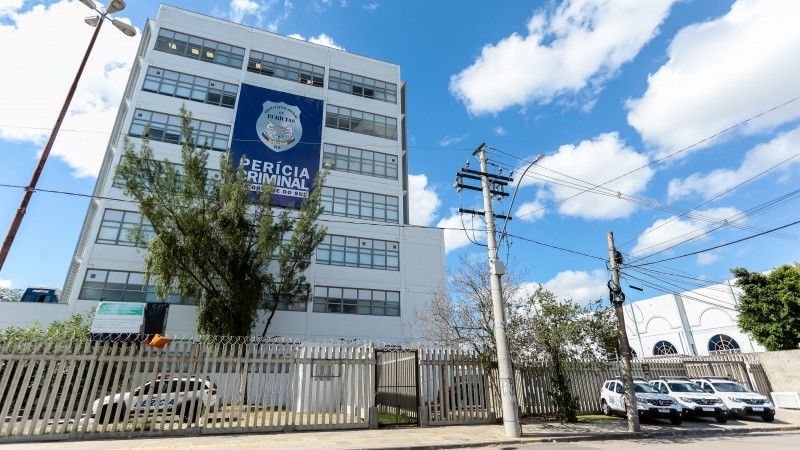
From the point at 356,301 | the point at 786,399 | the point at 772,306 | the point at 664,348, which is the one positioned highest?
the point at 356,301

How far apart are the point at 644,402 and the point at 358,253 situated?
2029 centimetres

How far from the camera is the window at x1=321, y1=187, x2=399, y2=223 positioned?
31109 mm

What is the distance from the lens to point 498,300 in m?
12.4

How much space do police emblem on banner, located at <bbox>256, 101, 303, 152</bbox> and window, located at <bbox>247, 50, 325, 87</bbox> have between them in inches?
136

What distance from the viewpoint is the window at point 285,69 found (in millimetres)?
33359

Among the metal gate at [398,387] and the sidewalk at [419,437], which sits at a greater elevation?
the metal gate at [398,387]

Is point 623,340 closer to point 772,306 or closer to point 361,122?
point 772,306

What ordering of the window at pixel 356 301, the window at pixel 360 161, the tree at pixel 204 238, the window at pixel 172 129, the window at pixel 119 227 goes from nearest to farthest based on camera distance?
1. the tree at pixel 204 238
2. the window at pixel 119 227
3. the window at pixel 172 129
4. the window at pixel 356 301
5. the window at pixel 360 161

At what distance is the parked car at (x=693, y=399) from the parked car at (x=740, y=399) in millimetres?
507

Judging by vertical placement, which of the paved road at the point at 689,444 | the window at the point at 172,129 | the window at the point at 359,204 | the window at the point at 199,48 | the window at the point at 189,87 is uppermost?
the window at the point at 199,48

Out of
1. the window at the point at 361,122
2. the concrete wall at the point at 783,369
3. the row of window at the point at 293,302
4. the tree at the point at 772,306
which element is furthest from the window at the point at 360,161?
the concrete wall at the point at 783,369

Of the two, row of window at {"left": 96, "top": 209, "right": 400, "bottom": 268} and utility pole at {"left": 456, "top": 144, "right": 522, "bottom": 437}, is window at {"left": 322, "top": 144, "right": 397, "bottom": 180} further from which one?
utility pole at {"left": 456, "top": 144, "right": 522, "bottom": 437}

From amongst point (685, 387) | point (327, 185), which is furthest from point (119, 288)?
point (685, 387)

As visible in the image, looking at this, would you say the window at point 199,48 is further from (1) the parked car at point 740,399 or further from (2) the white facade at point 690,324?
(2) the white facade at point 690,324
